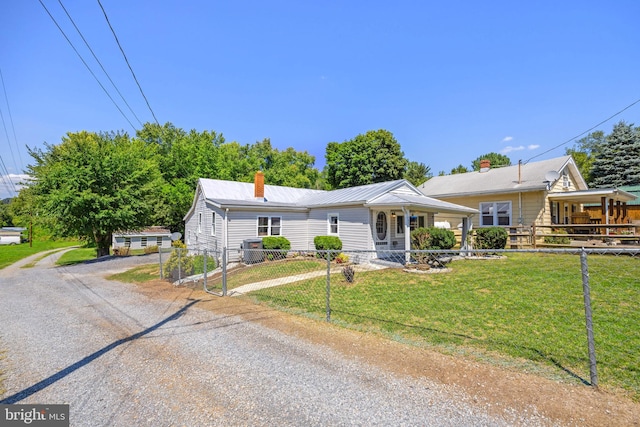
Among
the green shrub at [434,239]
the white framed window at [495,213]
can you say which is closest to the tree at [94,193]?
the green shrub at [434,239]

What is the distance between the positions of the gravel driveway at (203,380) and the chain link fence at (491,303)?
4.83ft

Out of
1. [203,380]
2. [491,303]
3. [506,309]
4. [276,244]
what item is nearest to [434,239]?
[491,303]

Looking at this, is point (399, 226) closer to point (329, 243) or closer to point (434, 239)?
point (434, 239)

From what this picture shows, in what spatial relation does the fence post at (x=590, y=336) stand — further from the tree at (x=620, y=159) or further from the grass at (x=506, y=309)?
the tree at (x=620, y=159)

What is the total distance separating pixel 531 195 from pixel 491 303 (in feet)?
43.3

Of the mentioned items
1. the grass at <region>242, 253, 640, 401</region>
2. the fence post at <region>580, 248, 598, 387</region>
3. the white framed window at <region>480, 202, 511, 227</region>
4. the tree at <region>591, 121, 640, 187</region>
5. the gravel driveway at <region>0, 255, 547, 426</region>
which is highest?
the tree at <region>591, 121, 640, 187</region>

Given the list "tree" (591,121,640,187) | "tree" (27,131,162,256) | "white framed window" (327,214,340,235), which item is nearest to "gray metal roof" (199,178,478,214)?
"white framed window" (327,214,340,235)

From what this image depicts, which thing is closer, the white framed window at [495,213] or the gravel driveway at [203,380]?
the gravel driveway at [203,380]

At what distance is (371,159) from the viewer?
3503 centimetres

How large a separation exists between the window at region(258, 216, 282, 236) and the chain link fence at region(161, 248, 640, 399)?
448cm

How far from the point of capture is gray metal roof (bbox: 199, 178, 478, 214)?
13.9 metres

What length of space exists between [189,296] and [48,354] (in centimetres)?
417

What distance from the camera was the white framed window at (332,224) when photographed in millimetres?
16525

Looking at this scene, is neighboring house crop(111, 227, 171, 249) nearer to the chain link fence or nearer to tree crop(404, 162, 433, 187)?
the chain link fence
